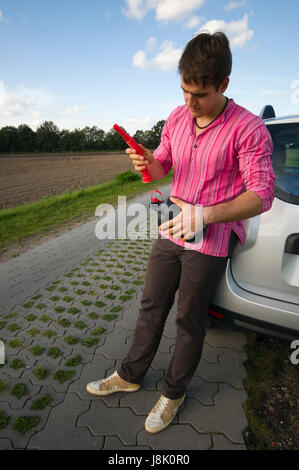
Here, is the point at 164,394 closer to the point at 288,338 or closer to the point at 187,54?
the point at 288,338

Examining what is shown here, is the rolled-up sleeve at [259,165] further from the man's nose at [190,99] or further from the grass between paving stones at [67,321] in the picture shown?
the grass between paving stones at [67,321]

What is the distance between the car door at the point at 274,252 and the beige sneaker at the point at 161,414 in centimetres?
86

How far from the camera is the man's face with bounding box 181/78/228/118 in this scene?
131 cm

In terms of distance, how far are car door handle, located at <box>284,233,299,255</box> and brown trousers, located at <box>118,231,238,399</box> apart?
0.93 feet

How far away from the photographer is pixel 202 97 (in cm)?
134

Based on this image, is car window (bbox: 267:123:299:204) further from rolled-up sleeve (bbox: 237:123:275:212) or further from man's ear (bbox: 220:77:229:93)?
man's ear (bbox: 220:77:229:93)

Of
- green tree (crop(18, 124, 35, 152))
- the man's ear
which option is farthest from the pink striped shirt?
green tree (crop(18, 124, 35, 152))

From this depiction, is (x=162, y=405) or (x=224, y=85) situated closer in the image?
(x=224, y=85)

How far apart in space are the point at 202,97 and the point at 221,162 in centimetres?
31

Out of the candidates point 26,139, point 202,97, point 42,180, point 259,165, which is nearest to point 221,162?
point 259,165

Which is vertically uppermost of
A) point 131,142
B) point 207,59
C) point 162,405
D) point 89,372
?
point 207,59

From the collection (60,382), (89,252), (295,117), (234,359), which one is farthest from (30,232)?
(295,117)

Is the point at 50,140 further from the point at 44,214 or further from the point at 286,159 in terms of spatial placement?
the point at 286,159

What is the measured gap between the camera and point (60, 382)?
2.14 meters
